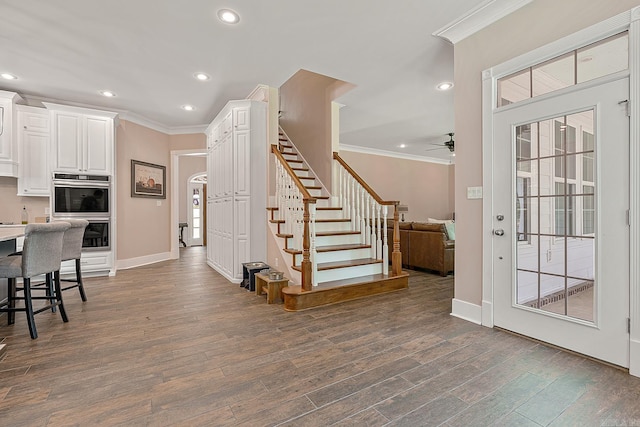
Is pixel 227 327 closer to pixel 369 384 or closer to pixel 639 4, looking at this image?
pixel 369 384

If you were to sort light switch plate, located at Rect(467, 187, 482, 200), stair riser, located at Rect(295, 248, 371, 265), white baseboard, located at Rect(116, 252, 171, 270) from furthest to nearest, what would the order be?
1. white baseboard, located at Rect(116, 252, 171, 270)
2. stair riser, located at Rect(295, 248, 371, 265)
3. light switch plate, located at Rect(467, 187, 482, 200)

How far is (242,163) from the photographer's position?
4.30 metres

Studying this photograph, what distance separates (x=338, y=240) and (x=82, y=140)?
442 cm

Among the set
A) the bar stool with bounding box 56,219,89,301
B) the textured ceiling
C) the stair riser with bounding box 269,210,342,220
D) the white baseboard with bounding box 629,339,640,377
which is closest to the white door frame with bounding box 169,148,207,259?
the textured ceiling

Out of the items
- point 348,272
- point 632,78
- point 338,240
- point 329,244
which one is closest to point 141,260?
point 329,244

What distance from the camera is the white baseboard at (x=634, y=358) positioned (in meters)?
1.85

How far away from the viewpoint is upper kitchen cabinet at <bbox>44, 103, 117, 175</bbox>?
4.55 meters

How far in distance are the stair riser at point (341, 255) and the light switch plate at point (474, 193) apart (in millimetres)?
1786

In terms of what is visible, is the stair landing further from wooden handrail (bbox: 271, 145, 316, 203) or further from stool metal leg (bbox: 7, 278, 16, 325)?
stool metal leg (bbox: 7, 278, 16, 325)

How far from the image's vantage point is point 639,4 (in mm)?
1854

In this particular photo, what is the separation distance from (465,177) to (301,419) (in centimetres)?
249

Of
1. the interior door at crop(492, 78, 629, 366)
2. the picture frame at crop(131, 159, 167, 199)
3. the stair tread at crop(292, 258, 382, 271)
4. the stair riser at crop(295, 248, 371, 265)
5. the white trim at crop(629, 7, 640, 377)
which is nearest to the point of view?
the white trim at crop(629, 7, 640, 377)

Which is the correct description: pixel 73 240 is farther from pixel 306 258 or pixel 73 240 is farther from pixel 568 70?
pixel 568 70

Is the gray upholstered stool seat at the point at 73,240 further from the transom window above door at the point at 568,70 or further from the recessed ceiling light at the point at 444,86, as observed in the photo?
the recessed ceiling light at the point at 444,86
